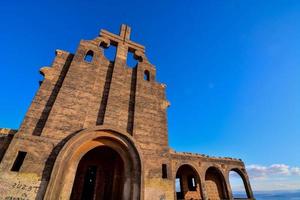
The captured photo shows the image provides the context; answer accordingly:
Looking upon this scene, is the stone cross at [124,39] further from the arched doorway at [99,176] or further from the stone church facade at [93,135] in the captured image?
the arched doorway at [99,176]

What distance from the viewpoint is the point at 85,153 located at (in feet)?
31.4

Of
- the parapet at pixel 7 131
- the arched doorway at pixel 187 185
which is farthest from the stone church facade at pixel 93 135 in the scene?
the arched doorway at pixel 187 185

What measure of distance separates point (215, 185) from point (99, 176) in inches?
566

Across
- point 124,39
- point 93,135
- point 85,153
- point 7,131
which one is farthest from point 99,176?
point 124,39

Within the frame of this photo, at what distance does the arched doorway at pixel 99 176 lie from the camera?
1099cm

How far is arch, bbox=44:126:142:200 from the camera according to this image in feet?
26.2

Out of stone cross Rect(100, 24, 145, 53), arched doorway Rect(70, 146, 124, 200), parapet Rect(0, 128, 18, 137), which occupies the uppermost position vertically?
stone cross Rect(100, 24, 145, 53)

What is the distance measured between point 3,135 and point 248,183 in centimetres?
2394

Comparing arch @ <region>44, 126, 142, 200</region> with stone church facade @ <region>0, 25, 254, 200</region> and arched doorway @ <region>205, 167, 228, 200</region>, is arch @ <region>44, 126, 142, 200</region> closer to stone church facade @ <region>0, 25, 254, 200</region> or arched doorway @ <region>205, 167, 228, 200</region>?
stone church facade @ <region>0, 25, 254, 200</region>

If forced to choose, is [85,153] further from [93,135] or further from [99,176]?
[99,176]

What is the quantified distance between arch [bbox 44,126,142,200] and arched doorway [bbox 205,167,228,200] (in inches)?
496

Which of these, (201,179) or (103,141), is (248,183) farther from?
(103,141)

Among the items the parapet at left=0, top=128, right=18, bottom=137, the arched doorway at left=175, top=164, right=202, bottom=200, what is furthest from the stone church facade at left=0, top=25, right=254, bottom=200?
the arched doorway at left=175, top=164, right=202, bottom=200

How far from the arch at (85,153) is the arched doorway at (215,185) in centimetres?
1260
